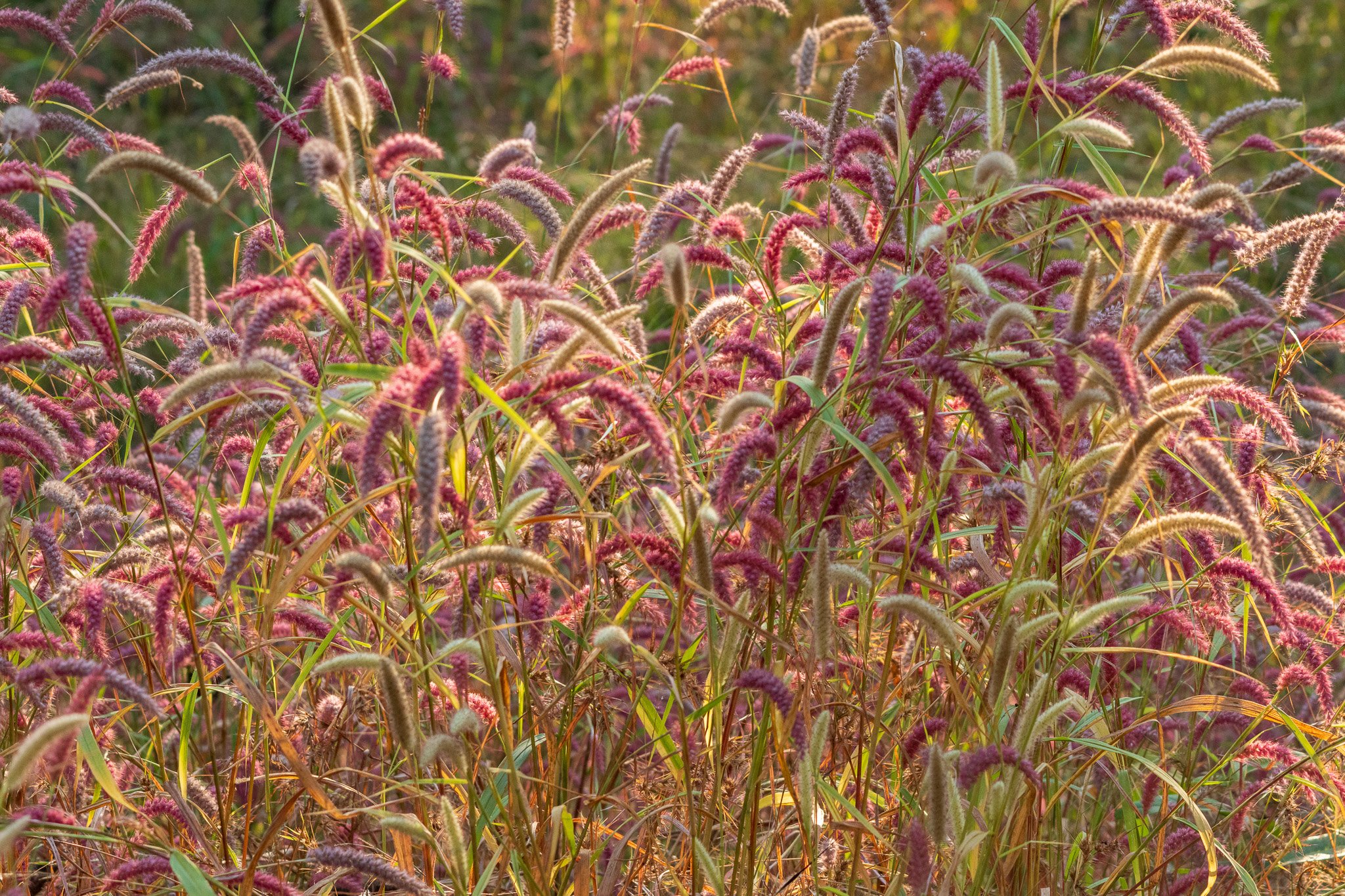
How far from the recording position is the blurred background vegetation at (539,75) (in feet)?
23.6

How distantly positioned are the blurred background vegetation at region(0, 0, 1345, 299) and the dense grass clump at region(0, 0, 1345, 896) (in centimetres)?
430

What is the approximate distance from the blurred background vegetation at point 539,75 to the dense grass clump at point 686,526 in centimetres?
430

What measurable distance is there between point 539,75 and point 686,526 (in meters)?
7.29

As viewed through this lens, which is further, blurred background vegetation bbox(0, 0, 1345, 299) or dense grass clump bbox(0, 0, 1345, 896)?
blurred background vegetation bbox(0, 0, 1345, 299)

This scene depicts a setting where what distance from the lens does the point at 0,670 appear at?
1.77 metres

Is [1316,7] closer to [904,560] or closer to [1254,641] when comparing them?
[1254,641]

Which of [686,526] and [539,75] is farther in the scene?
[539,75]

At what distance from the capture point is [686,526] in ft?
5.39

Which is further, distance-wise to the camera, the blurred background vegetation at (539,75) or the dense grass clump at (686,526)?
the blurred background vegetation at (539,75)

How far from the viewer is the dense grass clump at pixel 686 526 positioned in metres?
1.70

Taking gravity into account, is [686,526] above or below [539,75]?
above

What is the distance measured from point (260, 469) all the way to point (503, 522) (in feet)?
3.20

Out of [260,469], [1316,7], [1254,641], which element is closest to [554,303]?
[260,469]

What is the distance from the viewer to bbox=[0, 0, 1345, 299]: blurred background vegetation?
7.18m
